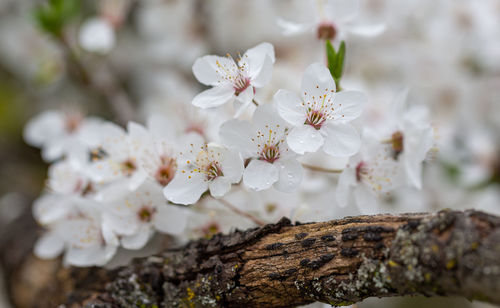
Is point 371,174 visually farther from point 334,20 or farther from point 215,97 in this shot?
point 334,20

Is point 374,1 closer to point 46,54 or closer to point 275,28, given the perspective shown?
point 275,28

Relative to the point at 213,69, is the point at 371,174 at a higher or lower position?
lower

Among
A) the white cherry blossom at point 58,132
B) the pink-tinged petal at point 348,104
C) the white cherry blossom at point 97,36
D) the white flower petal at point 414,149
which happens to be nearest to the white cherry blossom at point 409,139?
the white flower petal at point 414,149

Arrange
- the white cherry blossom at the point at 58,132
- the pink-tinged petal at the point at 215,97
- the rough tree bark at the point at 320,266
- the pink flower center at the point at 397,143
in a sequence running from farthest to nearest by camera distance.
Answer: the white cherry blossom at the point at 58,132, the pink flower center at the point at 397,143, the pink-tinged petal at the point at 215,97, the rough tree bark at the point at 320,266

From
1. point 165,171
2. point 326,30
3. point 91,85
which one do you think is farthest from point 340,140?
point 91,85

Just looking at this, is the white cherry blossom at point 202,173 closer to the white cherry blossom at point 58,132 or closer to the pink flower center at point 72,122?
the white cherry blossom at point 58,132
